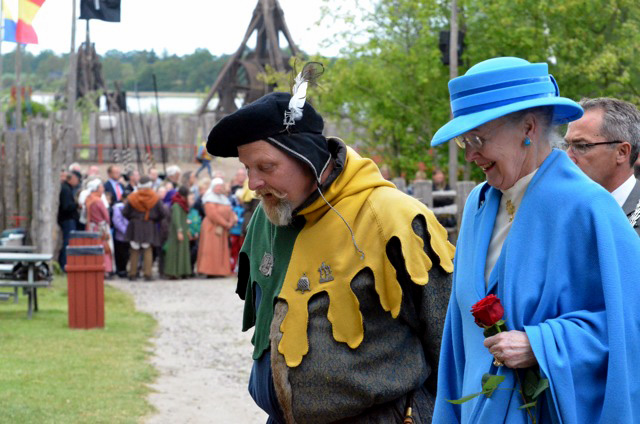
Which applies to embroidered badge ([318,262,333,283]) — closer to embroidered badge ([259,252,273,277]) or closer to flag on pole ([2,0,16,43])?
embroidered badge ([259,252,273,277])

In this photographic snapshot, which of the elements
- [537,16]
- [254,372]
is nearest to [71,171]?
[537,16]

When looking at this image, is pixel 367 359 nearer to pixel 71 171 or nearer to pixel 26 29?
pixel 26 29

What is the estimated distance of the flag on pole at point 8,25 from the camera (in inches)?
763

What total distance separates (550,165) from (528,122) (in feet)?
0.42

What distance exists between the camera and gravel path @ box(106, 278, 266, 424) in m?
8.32

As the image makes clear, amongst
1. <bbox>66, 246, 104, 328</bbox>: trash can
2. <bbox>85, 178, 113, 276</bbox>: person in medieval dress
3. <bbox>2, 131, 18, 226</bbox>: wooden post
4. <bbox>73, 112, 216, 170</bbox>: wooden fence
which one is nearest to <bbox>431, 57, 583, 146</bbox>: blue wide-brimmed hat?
<bbox>66, 246, 104, 328</bbox>: trash can

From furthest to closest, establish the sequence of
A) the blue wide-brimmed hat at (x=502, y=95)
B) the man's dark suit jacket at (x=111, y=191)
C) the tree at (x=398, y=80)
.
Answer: the tree at (x=398, y=80) < the man's dark suit jacket at (x=111, y=191) < the blue wide-brimmed hat at (x=502, y=95)

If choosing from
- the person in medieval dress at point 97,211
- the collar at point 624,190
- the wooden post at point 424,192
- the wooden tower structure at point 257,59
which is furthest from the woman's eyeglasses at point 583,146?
the wooden tower structure at point 257,59

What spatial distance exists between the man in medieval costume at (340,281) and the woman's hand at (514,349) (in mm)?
881

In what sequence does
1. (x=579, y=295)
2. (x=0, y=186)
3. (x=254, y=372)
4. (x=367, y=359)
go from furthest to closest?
(x=0, y=186) < (x=254, y=372) < (x=367, y=359) < (x=579, y=295)

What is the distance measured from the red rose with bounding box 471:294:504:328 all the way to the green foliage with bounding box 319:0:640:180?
18.0 metres

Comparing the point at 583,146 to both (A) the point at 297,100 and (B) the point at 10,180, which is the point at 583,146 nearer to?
(A) the point at 297,100

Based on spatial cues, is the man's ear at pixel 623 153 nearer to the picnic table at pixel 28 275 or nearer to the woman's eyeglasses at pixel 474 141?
the woman's eyeglasses at pixel 474 141

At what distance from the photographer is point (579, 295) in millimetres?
2787
